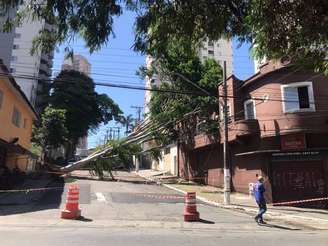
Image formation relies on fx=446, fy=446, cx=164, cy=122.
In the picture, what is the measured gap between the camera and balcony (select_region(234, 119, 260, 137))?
2709 cm

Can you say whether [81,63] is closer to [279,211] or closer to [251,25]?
[279,211]

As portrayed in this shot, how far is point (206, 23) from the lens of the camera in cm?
851

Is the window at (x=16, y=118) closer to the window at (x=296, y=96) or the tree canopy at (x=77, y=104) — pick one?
the window at (x=296, y=96)

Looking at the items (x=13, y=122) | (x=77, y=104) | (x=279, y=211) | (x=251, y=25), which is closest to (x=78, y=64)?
(x=77, y=104)

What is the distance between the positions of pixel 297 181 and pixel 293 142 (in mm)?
2190

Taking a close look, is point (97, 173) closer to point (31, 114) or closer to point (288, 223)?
point (31, 114)

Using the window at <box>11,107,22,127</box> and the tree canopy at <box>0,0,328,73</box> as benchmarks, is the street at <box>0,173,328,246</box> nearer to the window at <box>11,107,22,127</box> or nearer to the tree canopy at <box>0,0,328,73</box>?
the tree canopy at <box>0,0,328,73</box>

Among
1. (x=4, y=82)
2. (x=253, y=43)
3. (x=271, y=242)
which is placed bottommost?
(x=271, y=242)

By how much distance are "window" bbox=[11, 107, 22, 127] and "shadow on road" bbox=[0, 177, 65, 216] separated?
19.4 feet

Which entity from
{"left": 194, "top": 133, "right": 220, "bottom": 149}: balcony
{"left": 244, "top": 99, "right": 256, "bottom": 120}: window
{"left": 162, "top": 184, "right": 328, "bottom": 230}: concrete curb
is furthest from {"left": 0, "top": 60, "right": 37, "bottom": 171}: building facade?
{"left": 244, "top": 99, "right": 256, "bottom": 120}: window

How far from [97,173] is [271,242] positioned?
2859 centimetres

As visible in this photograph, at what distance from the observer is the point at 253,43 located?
27.0 ft

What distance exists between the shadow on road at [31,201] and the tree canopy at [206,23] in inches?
424

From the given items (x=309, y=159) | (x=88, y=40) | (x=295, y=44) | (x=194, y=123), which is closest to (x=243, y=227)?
(x=295, y=44)
